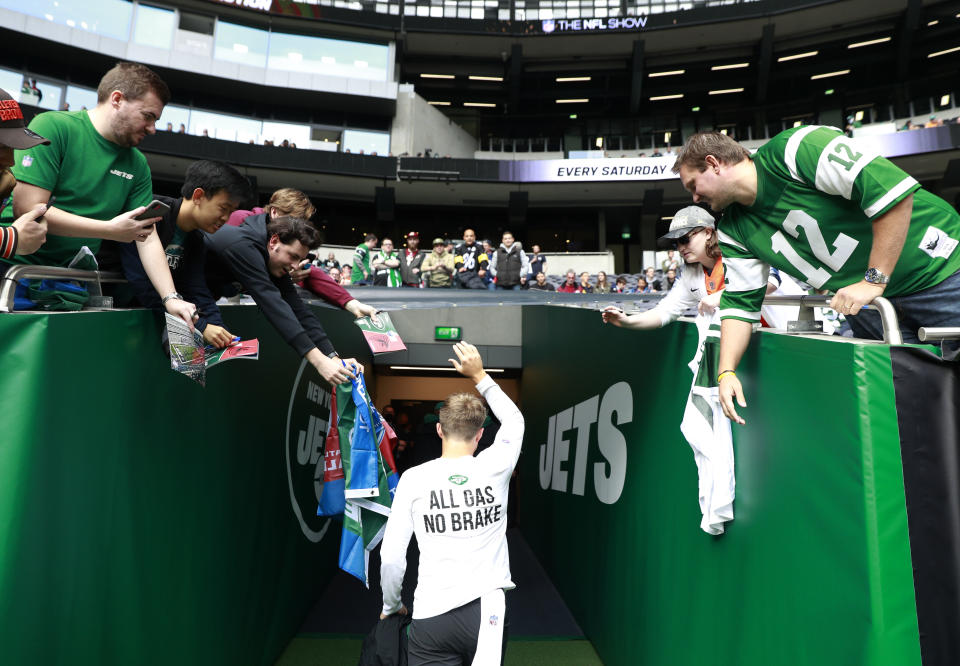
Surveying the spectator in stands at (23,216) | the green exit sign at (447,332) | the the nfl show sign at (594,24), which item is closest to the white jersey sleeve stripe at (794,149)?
the spectator in stands at (23,216)

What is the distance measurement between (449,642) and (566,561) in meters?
2.84

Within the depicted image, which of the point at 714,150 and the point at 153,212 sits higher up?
the point at 714,150

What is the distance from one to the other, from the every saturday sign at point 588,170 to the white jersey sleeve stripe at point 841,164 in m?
19.1

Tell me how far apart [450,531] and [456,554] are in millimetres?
96

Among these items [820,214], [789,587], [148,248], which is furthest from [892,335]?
[148,248]

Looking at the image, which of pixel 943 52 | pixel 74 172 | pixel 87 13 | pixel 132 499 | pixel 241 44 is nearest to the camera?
pixel 74 172

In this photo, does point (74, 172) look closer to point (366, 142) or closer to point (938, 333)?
point (938, 333)

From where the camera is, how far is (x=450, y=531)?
7.89ft

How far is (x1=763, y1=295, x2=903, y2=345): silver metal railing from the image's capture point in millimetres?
1436

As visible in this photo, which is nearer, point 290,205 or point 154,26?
point 290,205

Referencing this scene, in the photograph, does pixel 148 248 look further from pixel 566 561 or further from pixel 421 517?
pixel 566 561

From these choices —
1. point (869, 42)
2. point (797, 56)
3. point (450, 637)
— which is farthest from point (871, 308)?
point (869, 42)

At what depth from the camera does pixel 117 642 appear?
6.72 ft

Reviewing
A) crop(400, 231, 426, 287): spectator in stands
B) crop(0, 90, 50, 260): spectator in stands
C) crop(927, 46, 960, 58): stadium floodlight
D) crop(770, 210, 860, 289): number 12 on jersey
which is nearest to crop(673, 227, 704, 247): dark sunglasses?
crop(770, 210, 860, 289): number 12 on jersey
